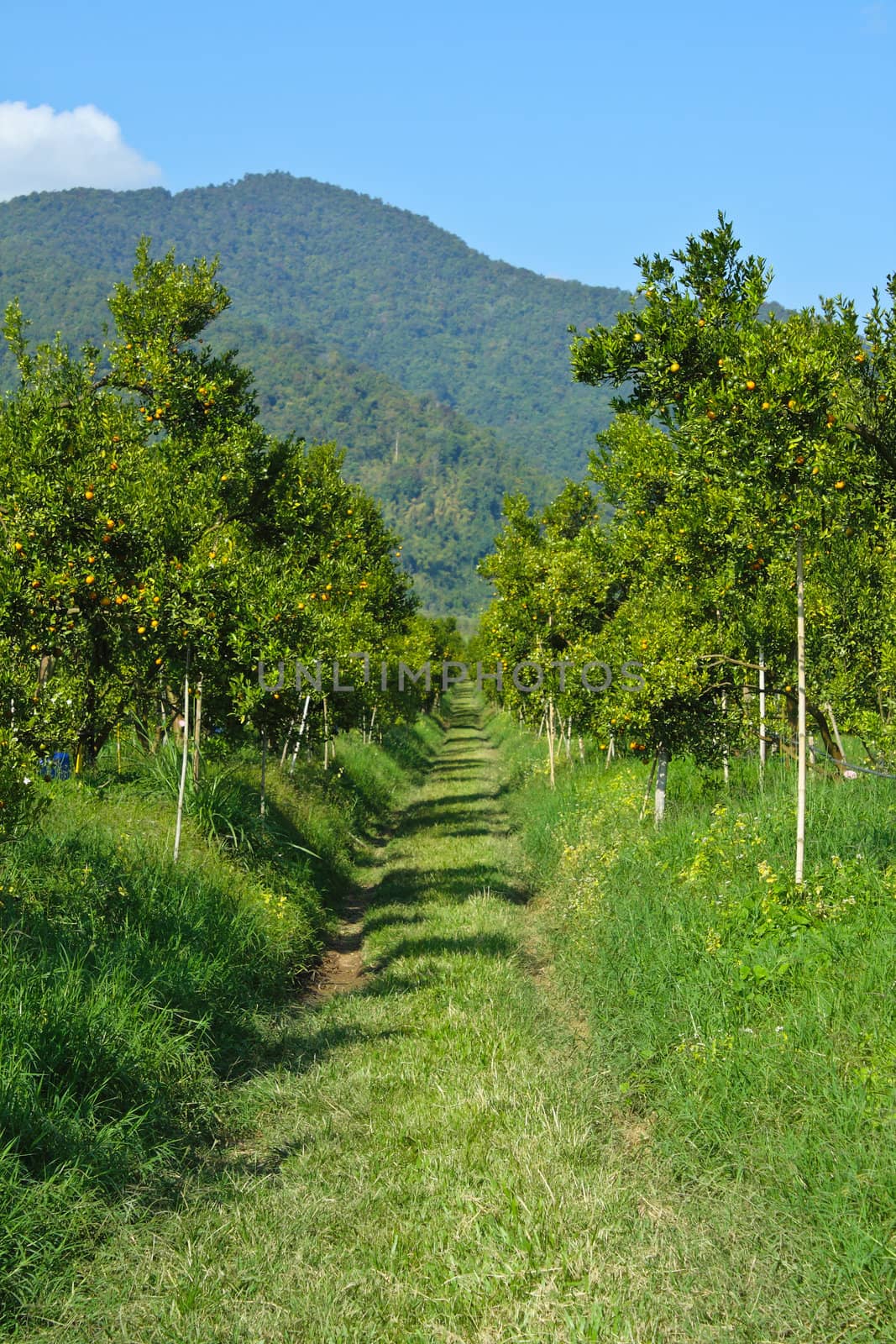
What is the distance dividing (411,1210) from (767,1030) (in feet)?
7.18

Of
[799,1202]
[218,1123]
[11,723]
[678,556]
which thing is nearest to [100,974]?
[218,1123]

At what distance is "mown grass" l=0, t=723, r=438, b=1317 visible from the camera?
5.07 m

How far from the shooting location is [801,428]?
24.2 feet

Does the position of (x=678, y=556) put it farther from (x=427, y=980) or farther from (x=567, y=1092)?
(x=567, y=1092)

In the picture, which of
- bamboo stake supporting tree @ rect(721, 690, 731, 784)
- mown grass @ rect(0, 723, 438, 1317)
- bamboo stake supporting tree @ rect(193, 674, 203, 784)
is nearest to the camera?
mown grass @ rect(0, 723, 438, 1317)

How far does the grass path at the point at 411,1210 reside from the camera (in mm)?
4348

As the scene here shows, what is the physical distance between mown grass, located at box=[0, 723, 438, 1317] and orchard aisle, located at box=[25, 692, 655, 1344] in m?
0.31

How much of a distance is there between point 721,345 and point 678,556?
3.74 m

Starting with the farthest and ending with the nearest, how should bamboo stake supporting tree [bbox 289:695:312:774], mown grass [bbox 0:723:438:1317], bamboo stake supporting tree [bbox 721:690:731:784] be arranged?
1. bamboo stake supporting tree [bbox 289:695:312:774]
2. bamboo stake supporting tree [bbox 721:690:731:784]
3. mown grass [bbox 0:723:438:1317]

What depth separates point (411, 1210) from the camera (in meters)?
5.23

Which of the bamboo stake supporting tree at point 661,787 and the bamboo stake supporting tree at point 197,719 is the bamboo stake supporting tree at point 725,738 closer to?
the bamboo stake supporting tree at point 661,787

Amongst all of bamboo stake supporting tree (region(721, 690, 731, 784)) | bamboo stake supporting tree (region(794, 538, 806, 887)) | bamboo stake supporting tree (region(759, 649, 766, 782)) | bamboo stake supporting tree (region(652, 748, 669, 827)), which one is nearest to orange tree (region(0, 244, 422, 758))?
bamboo stake supporting tree (region(652, 748, 669, 827))

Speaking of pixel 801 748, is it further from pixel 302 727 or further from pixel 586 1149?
pixel 302 727

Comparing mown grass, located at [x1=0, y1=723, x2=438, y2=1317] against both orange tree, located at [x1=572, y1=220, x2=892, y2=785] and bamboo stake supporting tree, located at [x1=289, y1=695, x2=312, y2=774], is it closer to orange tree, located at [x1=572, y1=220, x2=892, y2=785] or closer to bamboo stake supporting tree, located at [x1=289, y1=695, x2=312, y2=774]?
bamboo stake supporting tree, located at [x1=289, y1=695, x2=312, y2=774]
